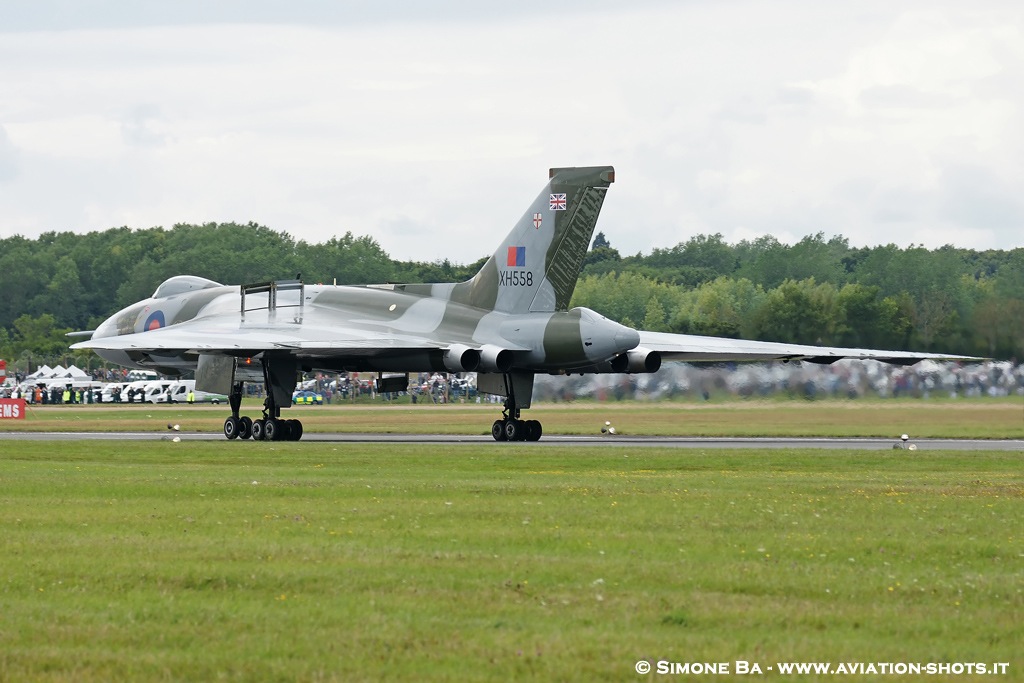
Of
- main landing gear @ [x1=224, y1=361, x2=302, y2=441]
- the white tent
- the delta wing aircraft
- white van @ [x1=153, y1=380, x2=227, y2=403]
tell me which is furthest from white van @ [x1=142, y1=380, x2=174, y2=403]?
main landing gear @ [x1=224, y1=361, x2=302, y2=441]

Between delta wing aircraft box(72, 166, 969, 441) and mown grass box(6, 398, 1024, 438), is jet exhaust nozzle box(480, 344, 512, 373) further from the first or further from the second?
mown grass box(6, 398, 1024, 438)

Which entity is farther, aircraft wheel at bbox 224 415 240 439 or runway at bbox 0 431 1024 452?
aircraft wheel at bbox 224 415 240 439

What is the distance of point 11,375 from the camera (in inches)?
3949

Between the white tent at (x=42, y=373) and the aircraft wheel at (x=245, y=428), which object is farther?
the white tent at (x=42, y=373)

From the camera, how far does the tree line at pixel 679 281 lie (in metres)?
37.8

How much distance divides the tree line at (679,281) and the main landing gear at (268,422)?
12653 mm

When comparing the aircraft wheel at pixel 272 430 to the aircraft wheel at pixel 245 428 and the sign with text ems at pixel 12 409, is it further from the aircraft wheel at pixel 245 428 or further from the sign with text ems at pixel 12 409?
the sign with text ems at pixel 12 409

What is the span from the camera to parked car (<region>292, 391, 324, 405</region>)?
243 ft

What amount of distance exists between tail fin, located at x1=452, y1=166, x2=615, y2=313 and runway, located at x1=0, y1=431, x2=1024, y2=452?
347 cm

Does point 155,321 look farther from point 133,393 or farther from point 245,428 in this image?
point 133,393

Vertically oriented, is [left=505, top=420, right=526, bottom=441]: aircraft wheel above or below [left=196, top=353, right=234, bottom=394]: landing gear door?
below

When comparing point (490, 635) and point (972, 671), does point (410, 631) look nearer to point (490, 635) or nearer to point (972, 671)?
point (490, 635)

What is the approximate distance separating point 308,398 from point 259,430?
1607 inches

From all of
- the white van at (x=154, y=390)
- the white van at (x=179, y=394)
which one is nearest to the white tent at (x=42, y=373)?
the white van at (x=154, y=390)
